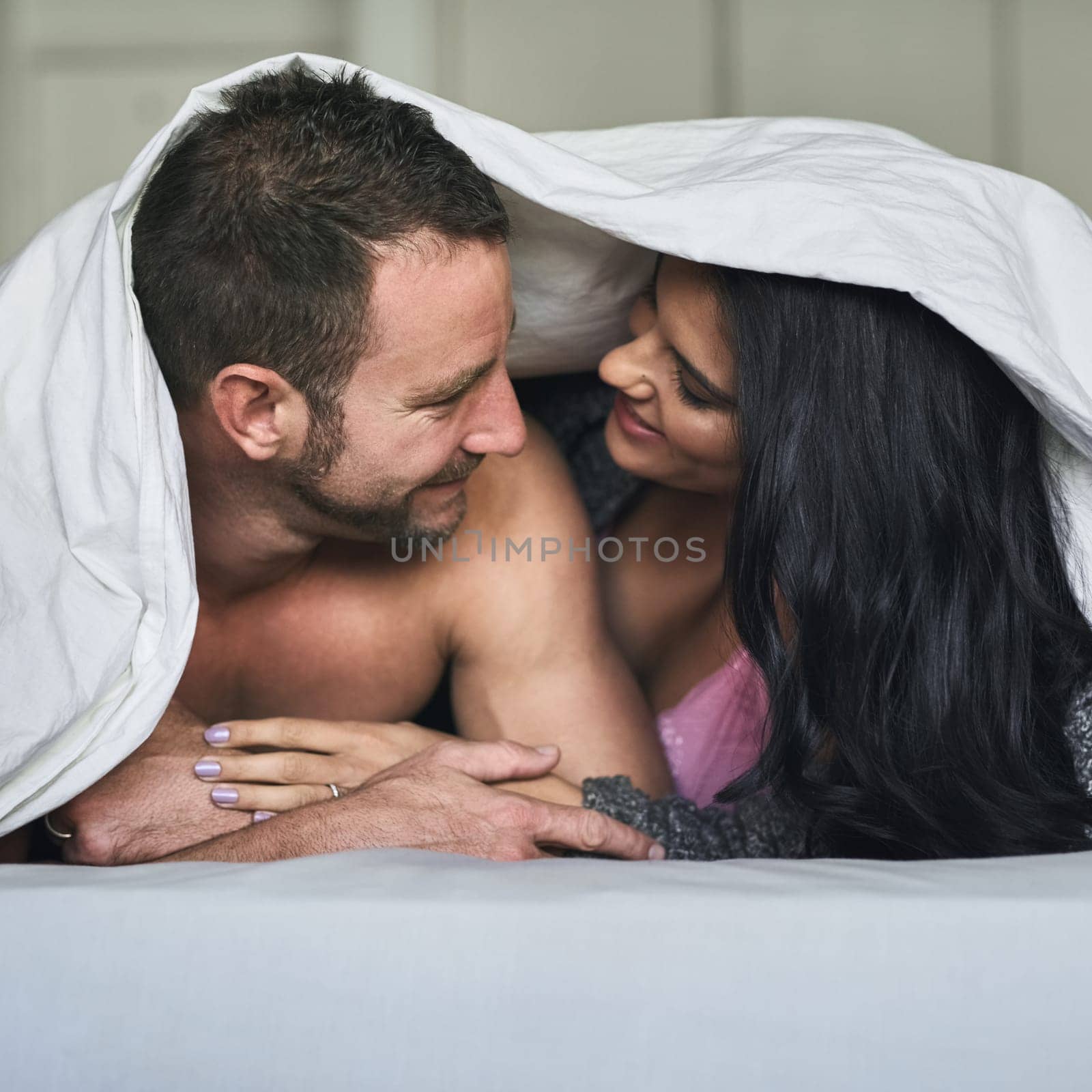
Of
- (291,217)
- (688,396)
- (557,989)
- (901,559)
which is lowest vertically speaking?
(557,989)

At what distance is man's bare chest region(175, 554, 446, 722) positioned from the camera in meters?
1.31

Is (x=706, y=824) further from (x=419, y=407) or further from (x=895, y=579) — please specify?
(x=419, y=407)

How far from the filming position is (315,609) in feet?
4.36

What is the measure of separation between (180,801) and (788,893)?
584mm

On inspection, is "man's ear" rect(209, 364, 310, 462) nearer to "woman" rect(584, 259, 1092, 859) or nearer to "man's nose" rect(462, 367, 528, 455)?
"man's nose" rect(462, 367, 528, 455)

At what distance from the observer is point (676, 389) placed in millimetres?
1147

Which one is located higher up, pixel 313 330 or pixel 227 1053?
pixel 313 330

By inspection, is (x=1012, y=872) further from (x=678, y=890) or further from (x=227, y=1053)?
(x=227, y=1053)

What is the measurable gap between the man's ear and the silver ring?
37 cm

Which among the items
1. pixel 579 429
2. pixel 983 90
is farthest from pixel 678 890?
pixel 983 90

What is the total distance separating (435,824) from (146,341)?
481mm

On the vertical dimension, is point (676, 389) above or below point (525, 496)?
above

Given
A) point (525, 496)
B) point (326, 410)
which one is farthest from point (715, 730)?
point (326, 410)

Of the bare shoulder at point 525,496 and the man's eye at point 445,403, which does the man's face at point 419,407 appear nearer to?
the man's eye at point 445,403
